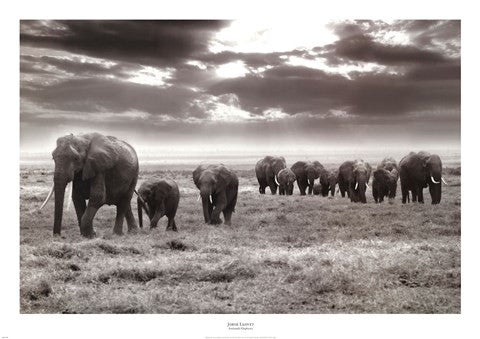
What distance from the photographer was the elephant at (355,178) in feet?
60.8

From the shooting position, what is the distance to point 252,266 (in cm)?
877

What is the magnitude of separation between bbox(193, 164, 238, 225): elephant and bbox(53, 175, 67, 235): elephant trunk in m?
3.65

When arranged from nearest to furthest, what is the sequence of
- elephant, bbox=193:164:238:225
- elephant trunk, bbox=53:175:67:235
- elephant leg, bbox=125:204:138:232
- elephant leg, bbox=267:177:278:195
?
elephant trunk, bbox=53:175:67:235
elephant leg, bbox=125:204:138:232
elephant, bbox=193:164:238:225
elephant leg, bbox=267:177:278:195

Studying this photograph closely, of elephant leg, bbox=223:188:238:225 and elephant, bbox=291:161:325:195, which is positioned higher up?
elephant, bbox=291:161:325:195

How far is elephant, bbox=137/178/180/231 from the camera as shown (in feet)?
40.9

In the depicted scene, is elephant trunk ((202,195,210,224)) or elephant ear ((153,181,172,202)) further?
elephant trunk ((202,195,210,224))

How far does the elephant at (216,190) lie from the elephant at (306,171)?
36.6ft

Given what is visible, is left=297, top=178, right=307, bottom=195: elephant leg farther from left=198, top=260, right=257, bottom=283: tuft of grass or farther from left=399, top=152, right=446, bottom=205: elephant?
left=198, top=260, right=257, bottom=283: tuft of grass

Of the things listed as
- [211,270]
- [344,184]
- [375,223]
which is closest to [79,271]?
[211,270]

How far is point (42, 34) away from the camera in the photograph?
10031 millimetres

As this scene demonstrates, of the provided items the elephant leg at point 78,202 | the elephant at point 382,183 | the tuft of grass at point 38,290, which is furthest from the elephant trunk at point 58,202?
the elephant at point 382,183

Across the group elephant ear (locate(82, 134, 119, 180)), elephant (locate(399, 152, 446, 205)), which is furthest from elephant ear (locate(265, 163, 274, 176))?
elephant ear (locate(82, 134, 119, 180))

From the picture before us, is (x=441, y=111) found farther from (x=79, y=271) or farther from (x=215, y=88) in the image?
(x=79, y=271)

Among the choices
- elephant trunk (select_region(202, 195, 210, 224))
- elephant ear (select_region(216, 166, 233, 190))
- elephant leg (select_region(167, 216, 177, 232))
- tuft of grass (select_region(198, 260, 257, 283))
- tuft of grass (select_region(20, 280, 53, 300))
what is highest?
elephant ear (select_region(216, 166, 233, 190))
